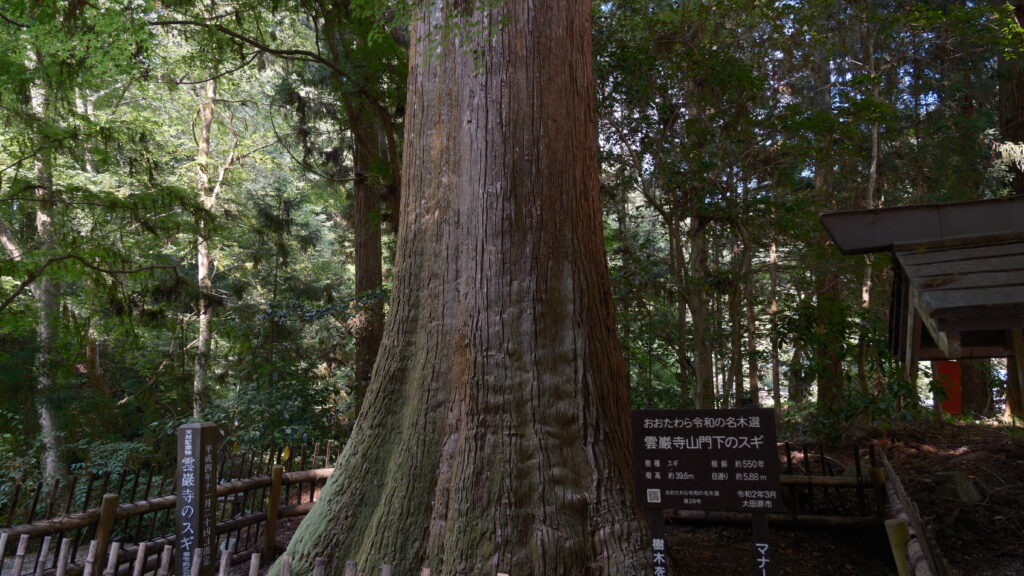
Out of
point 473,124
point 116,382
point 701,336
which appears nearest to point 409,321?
point 473,124

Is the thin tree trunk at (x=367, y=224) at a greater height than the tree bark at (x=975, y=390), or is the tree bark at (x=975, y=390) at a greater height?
the thin tree trunk at (x=367, y=224)

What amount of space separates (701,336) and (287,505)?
508cm

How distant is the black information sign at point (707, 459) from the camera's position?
346 centimetres

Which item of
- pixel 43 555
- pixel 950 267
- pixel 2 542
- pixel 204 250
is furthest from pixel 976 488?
pixel 204 250

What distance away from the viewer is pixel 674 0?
9516 mm

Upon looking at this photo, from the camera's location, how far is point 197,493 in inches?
181

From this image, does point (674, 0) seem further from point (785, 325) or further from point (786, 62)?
point (785, 325)

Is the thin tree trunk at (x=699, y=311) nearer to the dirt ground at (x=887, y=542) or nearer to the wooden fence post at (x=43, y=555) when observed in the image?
the dirt ground at (x=887, y=542)

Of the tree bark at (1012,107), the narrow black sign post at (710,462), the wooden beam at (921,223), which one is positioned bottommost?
the narrow black sign post at (710,462)

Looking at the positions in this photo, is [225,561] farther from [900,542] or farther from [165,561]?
[900,542]

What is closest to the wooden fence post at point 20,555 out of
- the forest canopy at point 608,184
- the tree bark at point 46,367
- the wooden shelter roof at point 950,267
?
the forest canopy at point 608,184

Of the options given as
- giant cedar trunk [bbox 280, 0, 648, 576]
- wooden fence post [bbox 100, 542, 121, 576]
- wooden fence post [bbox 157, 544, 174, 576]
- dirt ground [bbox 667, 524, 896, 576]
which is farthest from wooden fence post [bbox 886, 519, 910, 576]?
wooden fence post [bbox 100, 542, 121, 576]

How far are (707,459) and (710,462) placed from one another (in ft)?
0.07

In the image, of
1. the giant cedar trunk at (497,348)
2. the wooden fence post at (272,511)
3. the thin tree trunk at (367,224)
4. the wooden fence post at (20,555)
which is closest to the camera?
the giant cedar trunk at (497,348)
